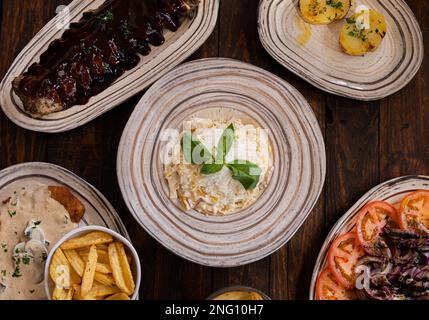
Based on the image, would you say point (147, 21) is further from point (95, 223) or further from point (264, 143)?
point (95, 223)

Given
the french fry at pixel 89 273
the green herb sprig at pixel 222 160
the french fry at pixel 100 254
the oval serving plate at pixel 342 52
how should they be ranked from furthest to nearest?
the oval serving plate at pixel 342 52, the green herb sprig at pixel 222 160, the french fry at pixel 100 254, the french fry at pixel 89 273

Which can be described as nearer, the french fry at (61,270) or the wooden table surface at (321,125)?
the french fry at (61,270)

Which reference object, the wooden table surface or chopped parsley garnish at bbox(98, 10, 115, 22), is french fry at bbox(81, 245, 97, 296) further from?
chopped parsley garnish at bbox(98, 10, 115, 22)

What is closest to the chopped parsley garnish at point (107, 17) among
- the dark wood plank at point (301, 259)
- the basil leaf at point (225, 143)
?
the basil leaf at point (225, 143)

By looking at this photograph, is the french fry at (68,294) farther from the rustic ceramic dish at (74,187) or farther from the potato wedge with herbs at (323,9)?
the potato wedge with herbs at (323,9)

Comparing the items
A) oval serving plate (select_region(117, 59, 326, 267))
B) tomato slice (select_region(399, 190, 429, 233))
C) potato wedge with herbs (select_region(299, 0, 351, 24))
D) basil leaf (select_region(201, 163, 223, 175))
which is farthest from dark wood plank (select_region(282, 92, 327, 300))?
potato wedge with herbs (select_region(299, 0, 351, 24))

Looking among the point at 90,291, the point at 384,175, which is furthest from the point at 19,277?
the point at 384,175
